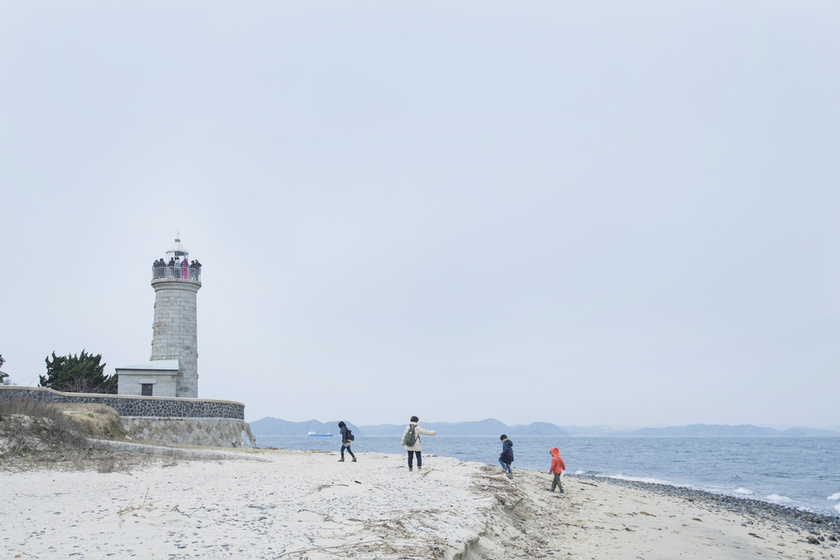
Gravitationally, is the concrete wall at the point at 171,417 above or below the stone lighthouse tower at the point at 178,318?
below

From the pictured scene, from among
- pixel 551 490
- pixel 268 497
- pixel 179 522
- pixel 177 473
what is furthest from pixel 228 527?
pixel 551 490

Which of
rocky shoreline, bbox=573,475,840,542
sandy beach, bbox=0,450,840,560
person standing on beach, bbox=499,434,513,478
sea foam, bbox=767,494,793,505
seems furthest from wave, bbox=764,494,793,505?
person standing on beach, bbox=499,434,513,478

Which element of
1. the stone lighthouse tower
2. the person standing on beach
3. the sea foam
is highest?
the stone lighthouse tower

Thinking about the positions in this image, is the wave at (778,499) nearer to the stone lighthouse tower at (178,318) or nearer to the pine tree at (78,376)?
the stone lighthouse tower at (178,318)

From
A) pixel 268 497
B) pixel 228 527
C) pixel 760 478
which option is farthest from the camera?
pixel 760 478

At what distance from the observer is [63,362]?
35.1 m

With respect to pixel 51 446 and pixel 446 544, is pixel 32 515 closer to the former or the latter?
pixel 446 544

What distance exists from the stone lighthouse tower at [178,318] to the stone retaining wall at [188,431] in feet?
12.8

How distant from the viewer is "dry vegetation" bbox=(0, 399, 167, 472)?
14.0 meters

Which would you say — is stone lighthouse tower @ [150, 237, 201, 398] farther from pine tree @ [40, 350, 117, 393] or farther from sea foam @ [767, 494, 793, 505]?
sea foam @ [767, 494, 793, 505]

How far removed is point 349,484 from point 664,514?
10731 millimetres

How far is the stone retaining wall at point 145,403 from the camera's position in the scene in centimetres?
2423

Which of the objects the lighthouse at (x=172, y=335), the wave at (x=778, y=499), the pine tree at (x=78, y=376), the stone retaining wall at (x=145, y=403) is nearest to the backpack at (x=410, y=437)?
the stone retaining wall at (x=145, y=403)

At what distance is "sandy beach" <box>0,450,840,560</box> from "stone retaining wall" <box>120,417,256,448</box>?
400 inches
